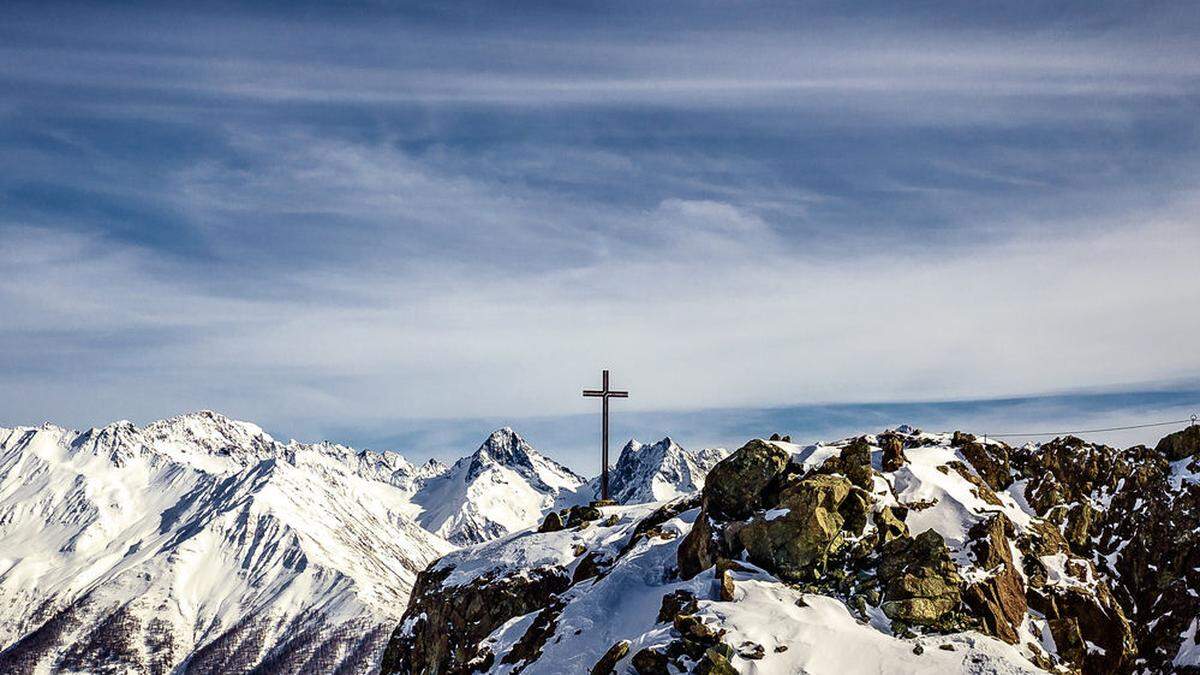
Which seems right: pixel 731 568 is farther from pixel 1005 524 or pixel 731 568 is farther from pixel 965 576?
pixel 1005 524

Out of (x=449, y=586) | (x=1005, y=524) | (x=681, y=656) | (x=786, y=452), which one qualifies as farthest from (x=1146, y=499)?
(x=449, y=586)

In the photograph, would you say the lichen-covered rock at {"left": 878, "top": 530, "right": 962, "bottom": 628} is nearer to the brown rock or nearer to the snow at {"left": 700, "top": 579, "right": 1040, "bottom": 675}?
the snow at {"left": 700, "top": 579, "right": 1040, "bottom": 675}

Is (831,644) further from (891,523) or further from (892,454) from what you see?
(892,454)

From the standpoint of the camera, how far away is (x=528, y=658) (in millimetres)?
49375

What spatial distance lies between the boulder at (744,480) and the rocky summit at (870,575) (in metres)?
0.09

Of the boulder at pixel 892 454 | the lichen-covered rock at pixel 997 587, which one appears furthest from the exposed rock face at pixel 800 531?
the lichen-covered rock at pixel 997 587

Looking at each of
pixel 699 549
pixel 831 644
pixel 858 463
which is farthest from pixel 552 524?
pixel 831 644

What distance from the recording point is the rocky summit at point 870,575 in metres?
42.3

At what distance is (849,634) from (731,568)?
7.21 metres

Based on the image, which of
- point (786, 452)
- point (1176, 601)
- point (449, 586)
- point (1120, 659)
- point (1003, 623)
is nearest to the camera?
point (1003, 623)

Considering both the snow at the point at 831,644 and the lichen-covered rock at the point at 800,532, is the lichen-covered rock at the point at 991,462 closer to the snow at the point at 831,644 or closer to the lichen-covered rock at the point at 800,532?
the lichen-covered rock at the point at 800,532

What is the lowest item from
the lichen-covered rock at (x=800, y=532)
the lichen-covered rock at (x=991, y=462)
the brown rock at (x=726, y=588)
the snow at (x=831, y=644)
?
the snow at (x=831, y=644)

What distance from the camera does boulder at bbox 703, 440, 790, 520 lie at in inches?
2071

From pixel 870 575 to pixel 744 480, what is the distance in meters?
9.12
